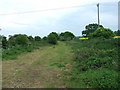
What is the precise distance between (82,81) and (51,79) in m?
1.00

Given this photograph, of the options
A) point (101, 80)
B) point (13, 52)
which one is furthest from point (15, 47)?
point (101, 80)

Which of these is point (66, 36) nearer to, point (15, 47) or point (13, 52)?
point (15, 47)

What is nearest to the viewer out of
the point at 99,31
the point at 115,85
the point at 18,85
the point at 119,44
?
the point at 115,85

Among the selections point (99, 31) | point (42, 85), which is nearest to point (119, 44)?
point (42, 85)

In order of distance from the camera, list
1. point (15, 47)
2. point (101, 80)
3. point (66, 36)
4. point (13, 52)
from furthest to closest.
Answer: point (66, 36), point (15, 47), point (13, 52), point (101, 80)

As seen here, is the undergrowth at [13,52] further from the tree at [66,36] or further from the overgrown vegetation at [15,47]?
the tree at [66,36]

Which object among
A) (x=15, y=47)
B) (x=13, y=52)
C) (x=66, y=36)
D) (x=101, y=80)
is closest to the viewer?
(x=101, y=80)

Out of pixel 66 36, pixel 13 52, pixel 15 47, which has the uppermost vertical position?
pixel 66 36

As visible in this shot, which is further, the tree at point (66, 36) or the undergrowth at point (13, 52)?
the tree at point (66, 36)

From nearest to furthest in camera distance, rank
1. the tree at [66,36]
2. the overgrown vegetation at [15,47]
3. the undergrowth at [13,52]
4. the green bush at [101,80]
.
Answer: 1. the green bush at [101,80]
2. the undergrowth at [13,52]
3. the overgrown vegetation at [15,47]
4. the tree at [66,36]

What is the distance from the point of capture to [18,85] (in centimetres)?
360

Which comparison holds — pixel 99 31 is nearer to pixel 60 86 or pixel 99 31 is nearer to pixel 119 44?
pixel 119 44

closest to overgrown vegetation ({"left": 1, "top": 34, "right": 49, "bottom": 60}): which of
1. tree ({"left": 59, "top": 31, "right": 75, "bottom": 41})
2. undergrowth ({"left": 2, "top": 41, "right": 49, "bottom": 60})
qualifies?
undergrowth ({"left": 2, "top": 41, "right": 49, "bottom": 60})

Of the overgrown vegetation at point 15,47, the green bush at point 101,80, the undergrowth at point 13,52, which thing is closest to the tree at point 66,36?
the overgrown vegetation at point 15,47
